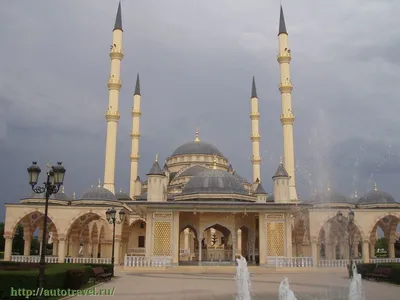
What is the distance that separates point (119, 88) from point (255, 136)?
13.7m

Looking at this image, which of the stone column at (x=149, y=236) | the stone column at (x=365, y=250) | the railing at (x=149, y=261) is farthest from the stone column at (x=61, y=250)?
the stone column at (x=365, y=250)

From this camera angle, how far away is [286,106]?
107 feet

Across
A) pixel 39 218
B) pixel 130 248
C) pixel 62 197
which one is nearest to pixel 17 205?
pixel 39 218

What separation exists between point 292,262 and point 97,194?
536 inches

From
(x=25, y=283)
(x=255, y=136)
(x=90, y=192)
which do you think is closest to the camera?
(x=25, y=283)

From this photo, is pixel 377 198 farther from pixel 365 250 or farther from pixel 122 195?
pixel 122 195

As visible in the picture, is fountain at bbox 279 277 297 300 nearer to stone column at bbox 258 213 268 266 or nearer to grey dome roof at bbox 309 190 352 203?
stone column at bbox 258 213 268 266

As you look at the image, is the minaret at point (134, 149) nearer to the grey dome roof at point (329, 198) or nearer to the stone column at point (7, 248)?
the stone column at point (7, 248)

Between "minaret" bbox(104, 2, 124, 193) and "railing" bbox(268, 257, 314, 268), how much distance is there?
1428 cm

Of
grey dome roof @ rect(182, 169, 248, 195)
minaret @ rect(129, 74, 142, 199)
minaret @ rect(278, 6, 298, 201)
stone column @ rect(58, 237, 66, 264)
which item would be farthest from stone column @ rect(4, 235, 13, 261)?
minaret @ rect(278, 6, 298, 201)

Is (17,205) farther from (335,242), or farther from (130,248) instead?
(335,242)

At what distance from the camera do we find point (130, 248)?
3528 cm

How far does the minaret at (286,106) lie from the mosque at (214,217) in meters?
0.08

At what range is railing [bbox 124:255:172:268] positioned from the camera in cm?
2097
